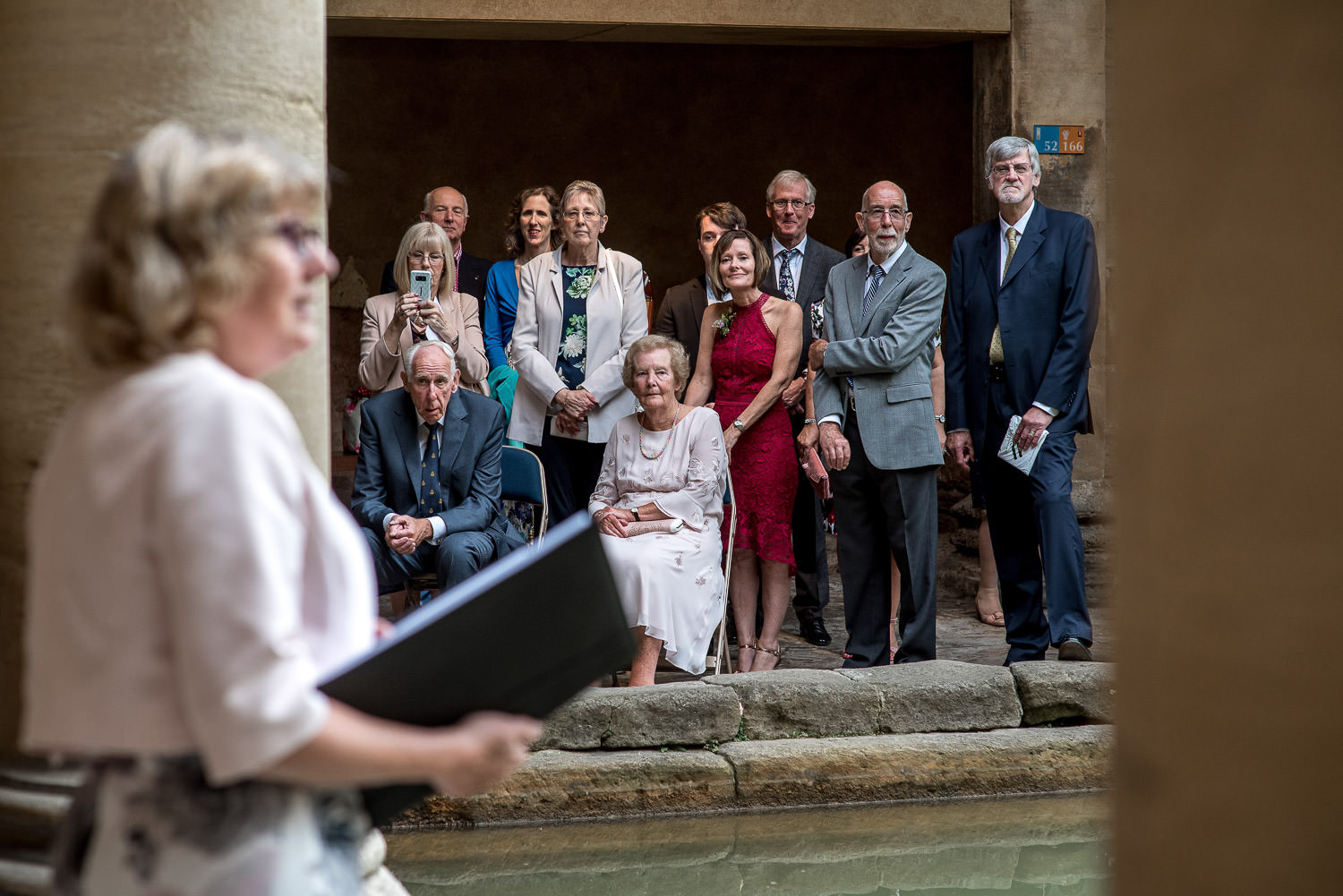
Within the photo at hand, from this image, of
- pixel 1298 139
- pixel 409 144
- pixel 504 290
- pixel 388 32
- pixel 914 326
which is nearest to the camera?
pixel 1298 139

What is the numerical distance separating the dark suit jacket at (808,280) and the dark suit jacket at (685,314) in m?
0.32

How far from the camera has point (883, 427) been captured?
5.30 meters

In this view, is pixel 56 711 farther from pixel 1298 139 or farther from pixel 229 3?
pixel 229 3

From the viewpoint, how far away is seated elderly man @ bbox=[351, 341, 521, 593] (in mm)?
5094

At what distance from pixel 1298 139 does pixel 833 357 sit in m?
4.38

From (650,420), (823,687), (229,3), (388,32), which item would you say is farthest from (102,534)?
(388,32)

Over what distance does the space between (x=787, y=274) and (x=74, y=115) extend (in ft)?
13.3

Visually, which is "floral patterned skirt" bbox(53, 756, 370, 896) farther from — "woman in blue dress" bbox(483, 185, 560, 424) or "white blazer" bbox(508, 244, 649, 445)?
"woman in blue dress" bbox(483, 185, 560, 424)

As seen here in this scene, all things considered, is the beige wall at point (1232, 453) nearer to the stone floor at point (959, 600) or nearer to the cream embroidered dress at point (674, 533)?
the cream embroidered dress at point (674, 533)

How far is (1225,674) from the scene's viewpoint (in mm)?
1004

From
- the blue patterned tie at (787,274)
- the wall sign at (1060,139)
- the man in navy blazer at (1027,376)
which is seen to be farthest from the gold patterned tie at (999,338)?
the wall sign at (1060,139)

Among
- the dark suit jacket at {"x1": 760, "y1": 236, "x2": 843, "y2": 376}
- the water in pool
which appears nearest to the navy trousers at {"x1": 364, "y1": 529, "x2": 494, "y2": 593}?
the water in pool

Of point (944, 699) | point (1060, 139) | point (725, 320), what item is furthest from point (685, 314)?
point (1060, 139)

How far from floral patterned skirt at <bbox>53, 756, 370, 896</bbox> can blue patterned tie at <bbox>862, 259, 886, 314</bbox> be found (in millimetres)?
4331
